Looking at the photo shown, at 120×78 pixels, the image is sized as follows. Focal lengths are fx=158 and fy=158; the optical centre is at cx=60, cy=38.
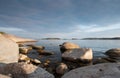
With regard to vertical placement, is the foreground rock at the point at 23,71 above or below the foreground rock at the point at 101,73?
below

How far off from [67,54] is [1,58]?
10854 millimetres

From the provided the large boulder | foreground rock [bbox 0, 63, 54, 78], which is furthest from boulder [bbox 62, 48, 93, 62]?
foreground rock [bbox 0, 63, 54, 78]

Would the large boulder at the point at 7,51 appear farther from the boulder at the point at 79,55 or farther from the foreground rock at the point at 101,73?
the boulder at the point at 79,55

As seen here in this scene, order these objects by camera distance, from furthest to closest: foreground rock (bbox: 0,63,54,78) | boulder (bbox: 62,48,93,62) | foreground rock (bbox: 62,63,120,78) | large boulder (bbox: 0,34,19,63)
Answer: boulder (bbox: 62,48,93,62), large boulder (bbox: 0,34,19,63), foreground rock (bbox: 0,63,54,78), foreground rock (bbox: 62,63,120,78)

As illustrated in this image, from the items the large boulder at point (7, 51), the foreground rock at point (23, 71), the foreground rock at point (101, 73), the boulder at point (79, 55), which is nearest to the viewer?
the foreground rock at point (101, 73)

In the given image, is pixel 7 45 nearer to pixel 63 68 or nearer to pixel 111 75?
pixel 63 68

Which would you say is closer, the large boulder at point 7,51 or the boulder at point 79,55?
the large boulder at point 7,51

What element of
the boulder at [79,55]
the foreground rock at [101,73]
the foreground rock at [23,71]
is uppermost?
the foreground rock at [101,73]

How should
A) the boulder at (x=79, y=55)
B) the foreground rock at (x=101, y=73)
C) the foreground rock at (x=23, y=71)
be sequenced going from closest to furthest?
the foreground rock at (x=101, y=73) < the foreground rock at (x=23, y=71) < the boulder at (x=79, y=55)

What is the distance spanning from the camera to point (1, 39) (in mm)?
9562

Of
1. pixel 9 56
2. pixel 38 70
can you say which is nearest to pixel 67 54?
pixel 9 56

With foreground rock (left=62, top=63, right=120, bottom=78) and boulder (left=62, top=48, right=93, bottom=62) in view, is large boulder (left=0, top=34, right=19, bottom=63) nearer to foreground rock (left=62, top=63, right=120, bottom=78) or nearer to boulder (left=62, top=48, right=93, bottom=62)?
foreground rock (left=62, top=63, right=120, bottom=78)

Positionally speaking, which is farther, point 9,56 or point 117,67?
point 9,56

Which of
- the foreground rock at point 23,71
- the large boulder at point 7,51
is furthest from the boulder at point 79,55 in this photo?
the foreground rock at point 23,71
